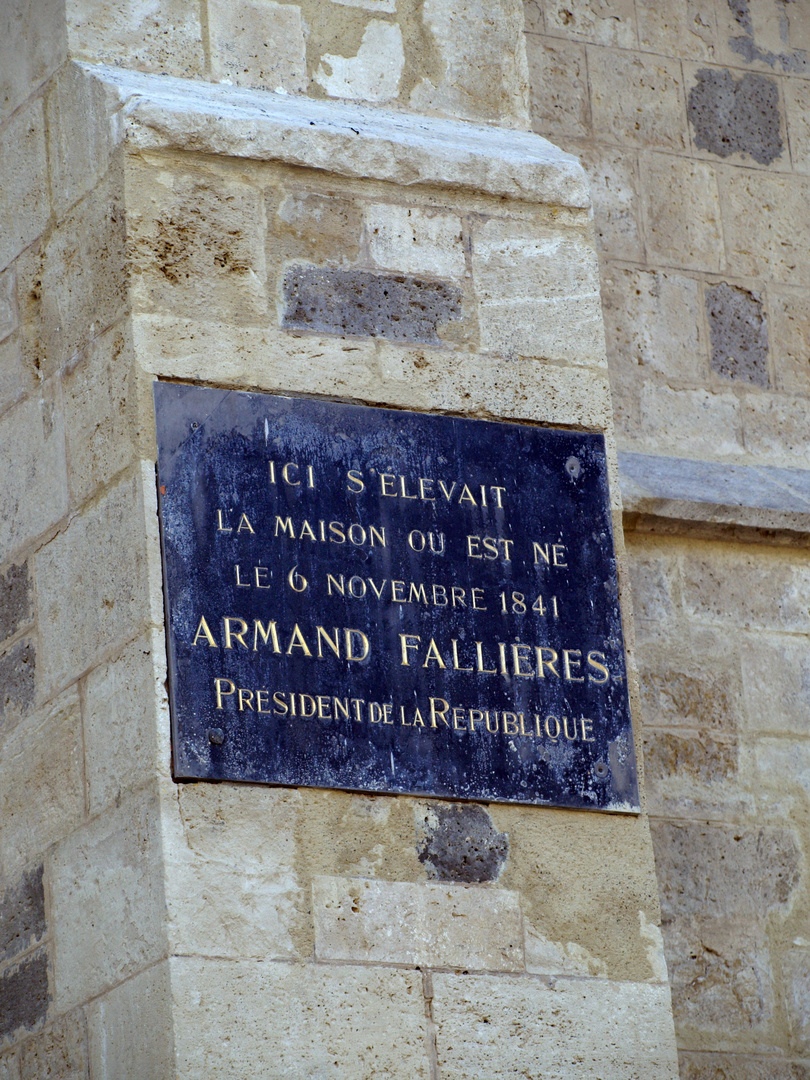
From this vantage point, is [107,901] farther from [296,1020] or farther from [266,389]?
[266,389]

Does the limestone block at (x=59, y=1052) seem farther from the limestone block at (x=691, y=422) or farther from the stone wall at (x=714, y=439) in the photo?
the limestone block at (x=691, y=422)

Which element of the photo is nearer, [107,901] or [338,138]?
[107,901]

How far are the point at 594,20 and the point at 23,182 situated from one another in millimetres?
2038

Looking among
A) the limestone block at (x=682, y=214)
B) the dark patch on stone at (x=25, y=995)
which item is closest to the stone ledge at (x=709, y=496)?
the limestone block at (x=682, y=214)

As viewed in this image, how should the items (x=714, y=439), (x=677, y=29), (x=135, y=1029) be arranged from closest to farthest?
(x=135, y=1029)
(x=714, y=439)
(x=677, y=29)

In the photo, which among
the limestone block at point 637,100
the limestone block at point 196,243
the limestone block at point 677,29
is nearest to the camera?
the limestone block at point 196,243

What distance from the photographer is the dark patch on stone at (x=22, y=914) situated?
3660 millimetres

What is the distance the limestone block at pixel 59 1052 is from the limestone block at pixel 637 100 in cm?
299

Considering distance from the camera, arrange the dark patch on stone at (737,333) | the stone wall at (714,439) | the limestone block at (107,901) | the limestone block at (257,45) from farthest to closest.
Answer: the dark patch on stone at (737,333)
the stone wall at (714,439)
the limestone block at (257,45)
the limestone block at (107,901)

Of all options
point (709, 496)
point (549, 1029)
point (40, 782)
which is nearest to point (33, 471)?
point (40, 782)

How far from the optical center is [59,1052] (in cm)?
354

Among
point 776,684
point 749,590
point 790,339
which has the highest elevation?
point 790,339

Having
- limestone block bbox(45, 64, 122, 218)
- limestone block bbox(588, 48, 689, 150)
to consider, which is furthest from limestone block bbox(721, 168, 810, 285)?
limestone block bbox(45, 64, 122, 218)

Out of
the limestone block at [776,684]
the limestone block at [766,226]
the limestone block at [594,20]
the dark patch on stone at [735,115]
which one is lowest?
the limestone block at [776,684]
